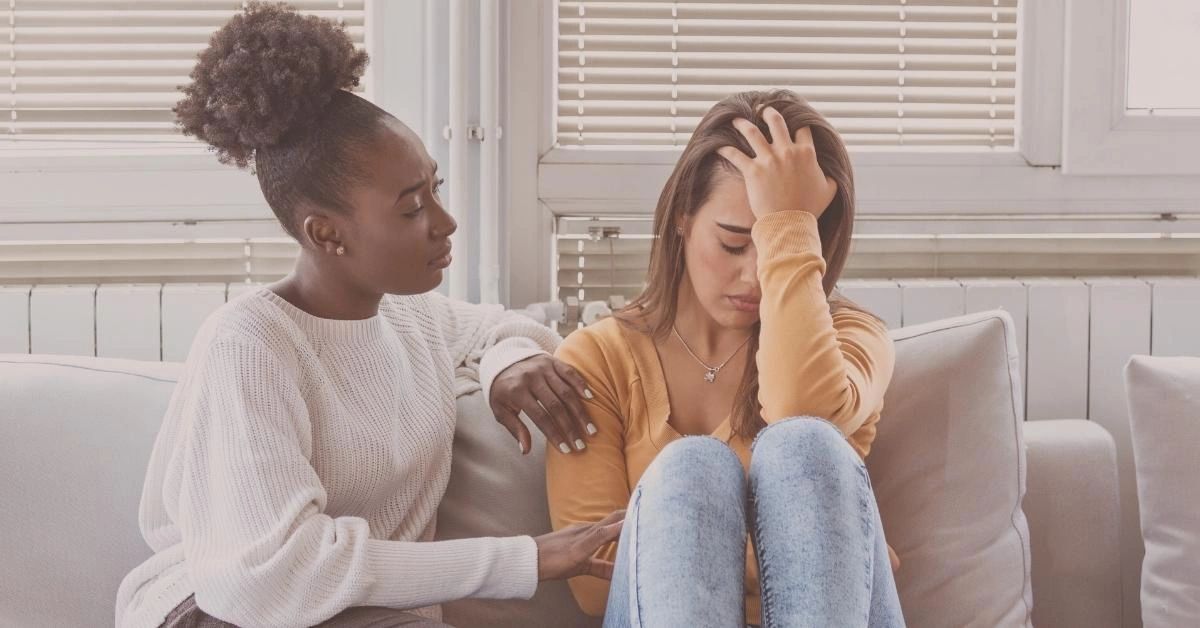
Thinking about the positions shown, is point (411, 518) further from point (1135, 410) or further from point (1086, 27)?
point (1086, 27)

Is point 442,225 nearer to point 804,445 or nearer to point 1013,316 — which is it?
point 804,445

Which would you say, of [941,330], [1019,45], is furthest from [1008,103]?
[941,330]

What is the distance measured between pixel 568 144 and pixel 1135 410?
1027 mm

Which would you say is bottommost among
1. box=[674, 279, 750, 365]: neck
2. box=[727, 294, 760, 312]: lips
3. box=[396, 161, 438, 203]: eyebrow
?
box=[674, 279, 750, 365]: neck

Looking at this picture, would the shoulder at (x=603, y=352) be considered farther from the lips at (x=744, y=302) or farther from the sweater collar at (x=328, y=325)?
the sweater collar at (x=328, y=325)

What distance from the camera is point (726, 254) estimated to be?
1.48 metres

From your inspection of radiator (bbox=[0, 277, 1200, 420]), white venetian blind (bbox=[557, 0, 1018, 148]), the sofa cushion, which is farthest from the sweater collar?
white venetian blind (bbox=[557, 0, 1018, 148])

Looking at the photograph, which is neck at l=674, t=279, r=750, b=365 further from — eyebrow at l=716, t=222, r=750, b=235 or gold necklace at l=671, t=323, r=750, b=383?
eyebrow at l=716, t=222, r=750, b=235

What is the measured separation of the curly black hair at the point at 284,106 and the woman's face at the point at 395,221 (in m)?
0.02

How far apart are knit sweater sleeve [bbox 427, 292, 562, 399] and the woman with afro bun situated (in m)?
0.09

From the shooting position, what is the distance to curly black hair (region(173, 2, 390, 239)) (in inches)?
52.2

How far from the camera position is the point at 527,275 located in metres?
2.12

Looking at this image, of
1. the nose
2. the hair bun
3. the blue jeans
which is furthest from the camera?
the nose

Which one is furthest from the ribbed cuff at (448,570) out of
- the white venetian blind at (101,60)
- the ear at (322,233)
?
the white venetian blind at (101,60)
